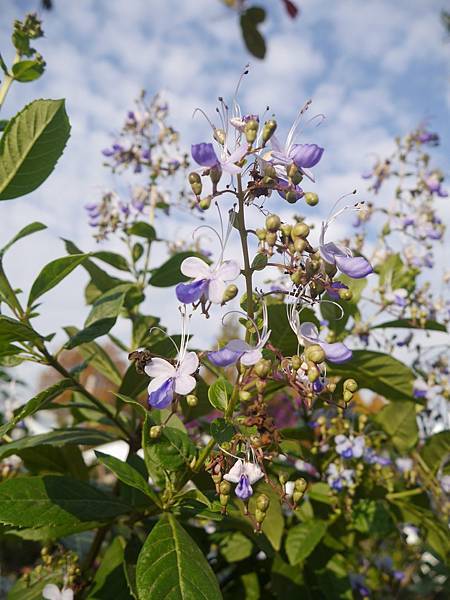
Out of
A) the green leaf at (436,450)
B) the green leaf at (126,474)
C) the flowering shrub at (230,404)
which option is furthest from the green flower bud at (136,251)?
the green leaf at (436,450)

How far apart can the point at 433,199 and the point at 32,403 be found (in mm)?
2074

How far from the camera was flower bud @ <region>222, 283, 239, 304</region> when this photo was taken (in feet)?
3.05

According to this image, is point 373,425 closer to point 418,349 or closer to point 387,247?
point 418,349

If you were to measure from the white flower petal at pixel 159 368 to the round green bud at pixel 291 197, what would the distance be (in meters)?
0.35

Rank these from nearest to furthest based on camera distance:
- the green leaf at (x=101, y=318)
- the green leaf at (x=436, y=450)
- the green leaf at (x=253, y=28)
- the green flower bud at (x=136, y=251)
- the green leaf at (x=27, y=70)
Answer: the green leaf at (x=253, y=28) → the green leaf at (x=101, y=318) → the green leaf at (x=27, y=70) → the green leaf at (x=436, y=450) → the green flower bud at (x=136, y=251)

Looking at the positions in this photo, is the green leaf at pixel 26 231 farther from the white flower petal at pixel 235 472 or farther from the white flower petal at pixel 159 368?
the white flower petal at pixel 235 472

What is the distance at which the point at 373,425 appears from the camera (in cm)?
219

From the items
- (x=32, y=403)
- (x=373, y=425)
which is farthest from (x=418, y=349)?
(x=32, y=403)

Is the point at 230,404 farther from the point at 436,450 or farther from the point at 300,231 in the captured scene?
the point at 436,450

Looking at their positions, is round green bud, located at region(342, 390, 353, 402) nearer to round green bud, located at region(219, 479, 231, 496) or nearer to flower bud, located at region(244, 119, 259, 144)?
round green bud, located at region(219, 479, 231, 496)

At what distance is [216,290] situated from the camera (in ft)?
3.14

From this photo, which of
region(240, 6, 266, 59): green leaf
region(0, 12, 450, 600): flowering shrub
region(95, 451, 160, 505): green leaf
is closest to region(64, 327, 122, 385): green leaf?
region(0, 12, 450, 600): flowering shrub

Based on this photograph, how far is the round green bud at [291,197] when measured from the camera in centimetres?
101

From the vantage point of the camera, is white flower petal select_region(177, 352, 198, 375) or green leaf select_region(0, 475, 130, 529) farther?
green leaf select_region(0, 475, 130, 529)
